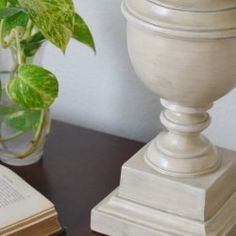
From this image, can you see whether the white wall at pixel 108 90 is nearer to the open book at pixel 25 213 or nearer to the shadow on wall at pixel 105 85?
the shadow on wall at pixel 105 85

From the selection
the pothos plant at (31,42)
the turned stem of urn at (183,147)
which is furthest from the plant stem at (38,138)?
the turned stem of urn at (183,147)

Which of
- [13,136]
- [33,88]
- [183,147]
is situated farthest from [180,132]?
[13,136]

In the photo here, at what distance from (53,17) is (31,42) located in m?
0.12

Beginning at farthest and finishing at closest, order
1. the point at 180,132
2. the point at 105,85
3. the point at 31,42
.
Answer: the point at 105,85
the point at 31,42
the point at 180,132

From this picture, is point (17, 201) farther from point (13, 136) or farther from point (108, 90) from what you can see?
point (108, 90)

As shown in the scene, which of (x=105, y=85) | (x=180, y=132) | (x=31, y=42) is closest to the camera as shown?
(x=180, y=132)

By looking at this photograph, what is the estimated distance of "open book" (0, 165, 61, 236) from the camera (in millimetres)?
979

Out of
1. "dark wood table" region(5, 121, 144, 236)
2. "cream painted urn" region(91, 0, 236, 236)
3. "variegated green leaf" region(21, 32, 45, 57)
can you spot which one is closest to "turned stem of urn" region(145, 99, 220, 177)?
"cream painted urn" region(91, 0, 236, 236)

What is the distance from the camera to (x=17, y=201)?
1032 mm

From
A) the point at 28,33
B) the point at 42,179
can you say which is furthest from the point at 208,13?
the point at 42,179

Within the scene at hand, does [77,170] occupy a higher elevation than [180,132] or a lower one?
lower

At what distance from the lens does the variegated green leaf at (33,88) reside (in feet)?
3.30

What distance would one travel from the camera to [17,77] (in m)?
1.02

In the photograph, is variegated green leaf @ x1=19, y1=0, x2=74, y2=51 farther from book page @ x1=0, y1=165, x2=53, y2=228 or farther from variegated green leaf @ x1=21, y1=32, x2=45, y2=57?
book page @ x1=0, y1=165, x2=53, y2=228
